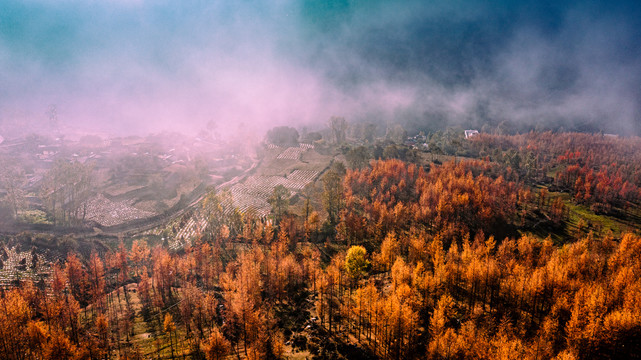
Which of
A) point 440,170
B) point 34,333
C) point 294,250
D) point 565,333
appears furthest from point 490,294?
point 440,170

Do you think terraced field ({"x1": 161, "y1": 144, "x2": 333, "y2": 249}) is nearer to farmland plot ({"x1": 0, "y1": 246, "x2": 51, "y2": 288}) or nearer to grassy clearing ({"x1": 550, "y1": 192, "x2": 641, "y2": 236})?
farmland plot ({"x1": 0, "y1": 246, "x2": 51, "y2": 288})

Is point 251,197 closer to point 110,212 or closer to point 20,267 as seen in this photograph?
point 110,212

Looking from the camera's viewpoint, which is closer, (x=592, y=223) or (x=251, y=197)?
(x=592, y=223)

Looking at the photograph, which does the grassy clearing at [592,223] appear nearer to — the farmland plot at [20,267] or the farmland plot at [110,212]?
the farmland plot at [20,267]

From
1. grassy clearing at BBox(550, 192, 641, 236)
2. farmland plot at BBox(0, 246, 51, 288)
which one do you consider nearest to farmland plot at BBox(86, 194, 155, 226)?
farmland plot at BBox(0, 246, 51, 288)

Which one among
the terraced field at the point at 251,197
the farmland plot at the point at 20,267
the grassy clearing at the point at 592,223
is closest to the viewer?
the farmland plot at the point at 20,267

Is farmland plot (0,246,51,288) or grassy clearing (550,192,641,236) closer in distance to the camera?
farmland plot (0,246,51,288)

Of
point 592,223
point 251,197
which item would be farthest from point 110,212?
point 592,223

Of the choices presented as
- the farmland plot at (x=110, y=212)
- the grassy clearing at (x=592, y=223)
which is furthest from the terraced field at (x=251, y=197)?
the grassy clearing at (x=592, y=223)

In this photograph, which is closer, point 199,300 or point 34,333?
point 34,333

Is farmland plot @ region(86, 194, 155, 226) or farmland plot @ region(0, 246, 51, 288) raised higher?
farmland plot @ region(86, 194, 155, 226)

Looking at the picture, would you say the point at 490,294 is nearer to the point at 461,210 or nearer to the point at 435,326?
the point at 435,326
